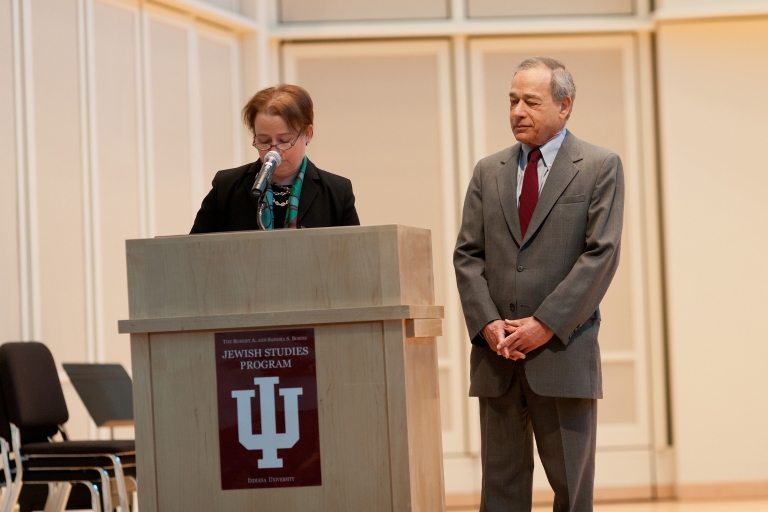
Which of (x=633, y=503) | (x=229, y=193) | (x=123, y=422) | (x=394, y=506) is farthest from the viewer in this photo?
(x=633, y=503)

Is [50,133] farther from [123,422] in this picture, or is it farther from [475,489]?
[475,489]

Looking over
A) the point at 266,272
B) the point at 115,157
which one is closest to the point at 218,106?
the point at 115,157

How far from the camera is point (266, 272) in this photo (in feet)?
7.27

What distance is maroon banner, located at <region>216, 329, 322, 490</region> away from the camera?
218 centimetres

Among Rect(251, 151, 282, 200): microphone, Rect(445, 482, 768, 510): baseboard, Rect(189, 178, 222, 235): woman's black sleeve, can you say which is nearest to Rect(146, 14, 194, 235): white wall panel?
Rect(445, 482, 768, 510): baseboard

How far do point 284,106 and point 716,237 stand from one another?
4.72 m

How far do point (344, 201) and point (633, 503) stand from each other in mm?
4514

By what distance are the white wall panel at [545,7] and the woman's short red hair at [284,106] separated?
4.55 m

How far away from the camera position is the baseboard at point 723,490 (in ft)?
21.2

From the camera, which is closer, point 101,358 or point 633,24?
point 101,358

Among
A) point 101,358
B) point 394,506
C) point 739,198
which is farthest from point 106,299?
point 739,198

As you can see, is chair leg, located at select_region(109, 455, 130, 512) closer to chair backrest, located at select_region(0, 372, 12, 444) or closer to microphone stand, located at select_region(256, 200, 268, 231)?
chair backrest, located at select_region(0, 372, 12, 444)

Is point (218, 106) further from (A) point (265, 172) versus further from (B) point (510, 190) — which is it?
(A) point (265, 172)

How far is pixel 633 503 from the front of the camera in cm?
651
